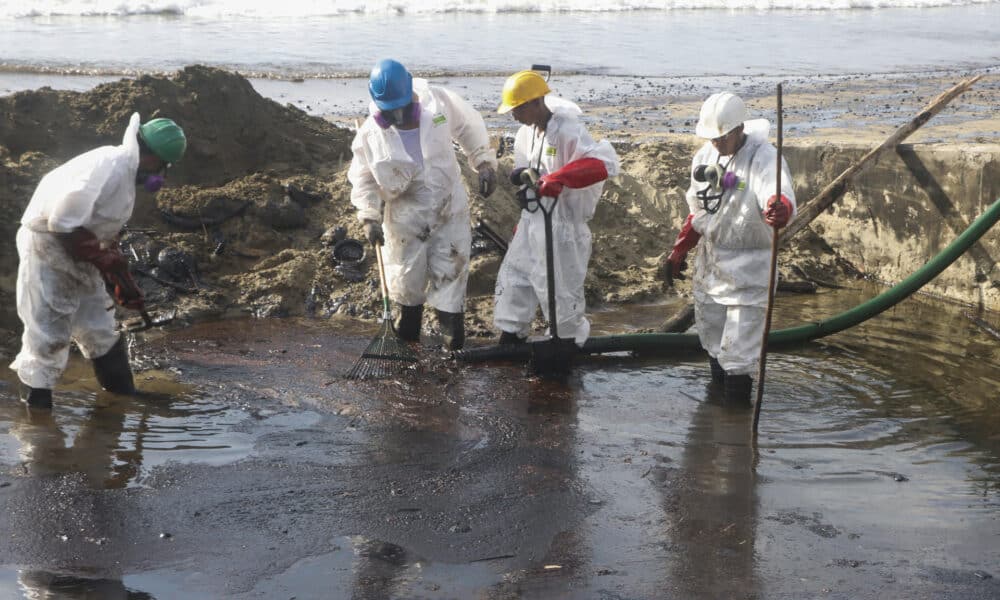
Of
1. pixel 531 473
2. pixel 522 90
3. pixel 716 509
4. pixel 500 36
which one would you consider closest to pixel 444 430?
pixel 531 473

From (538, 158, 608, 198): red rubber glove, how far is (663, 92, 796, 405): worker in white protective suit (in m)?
0.56

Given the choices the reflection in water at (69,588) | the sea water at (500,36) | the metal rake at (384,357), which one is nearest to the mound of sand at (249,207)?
the metal rake at (384,357)

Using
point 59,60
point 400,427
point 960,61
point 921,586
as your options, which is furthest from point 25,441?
point 960,61

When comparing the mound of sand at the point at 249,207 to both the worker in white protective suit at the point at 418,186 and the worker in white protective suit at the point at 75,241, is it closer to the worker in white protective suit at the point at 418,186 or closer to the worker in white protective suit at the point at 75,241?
the worker in white protective suit at the point at 418,186

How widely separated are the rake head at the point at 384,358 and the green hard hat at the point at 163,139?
1778 mm

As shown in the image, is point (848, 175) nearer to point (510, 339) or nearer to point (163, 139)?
point (510, 339)

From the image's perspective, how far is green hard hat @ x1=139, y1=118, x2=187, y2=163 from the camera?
5.62 meters

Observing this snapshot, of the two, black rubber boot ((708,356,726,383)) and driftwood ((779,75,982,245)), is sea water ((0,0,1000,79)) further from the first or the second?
black rubber boot ((708,356,726,383))

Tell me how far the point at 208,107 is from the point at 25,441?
440 cm

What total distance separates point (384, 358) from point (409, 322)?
1.70 feet

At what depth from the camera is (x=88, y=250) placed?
5535 mm

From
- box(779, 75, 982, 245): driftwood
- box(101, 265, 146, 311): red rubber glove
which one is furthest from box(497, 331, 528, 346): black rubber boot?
box(101, 265, 146, 311): red rubber glove

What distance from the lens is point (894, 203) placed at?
8.53 meters

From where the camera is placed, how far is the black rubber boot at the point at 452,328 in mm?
7082
